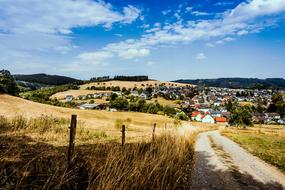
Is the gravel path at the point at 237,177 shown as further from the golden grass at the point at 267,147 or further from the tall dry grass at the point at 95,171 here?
the golden grass at the point at 267,147

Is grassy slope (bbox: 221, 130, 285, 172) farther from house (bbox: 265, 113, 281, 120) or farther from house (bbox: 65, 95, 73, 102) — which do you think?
house (bbox: 265, 113, 281, 120)

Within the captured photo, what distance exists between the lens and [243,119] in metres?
92.8

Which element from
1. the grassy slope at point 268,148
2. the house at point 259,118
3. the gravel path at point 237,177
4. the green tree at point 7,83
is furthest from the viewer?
the house at point 259,118

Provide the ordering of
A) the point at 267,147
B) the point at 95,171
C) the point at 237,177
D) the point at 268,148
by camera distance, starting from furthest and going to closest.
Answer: the point at 267,147, the point at 268,148, the point at 237,177, the point at 95,171

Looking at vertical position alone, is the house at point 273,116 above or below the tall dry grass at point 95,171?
below

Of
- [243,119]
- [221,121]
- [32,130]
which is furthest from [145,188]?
[221,121]

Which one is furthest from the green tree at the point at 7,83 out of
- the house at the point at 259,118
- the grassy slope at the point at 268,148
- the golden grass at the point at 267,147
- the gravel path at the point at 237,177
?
the house at the point at 259,118

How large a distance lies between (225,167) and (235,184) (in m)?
3.38

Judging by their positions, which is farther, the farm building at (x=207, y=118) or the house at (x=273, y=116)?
the house at (x=273, y=116)

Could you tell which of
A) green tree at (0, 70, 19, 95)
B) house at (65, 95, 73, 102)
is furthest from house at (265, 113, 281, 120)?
green tree at (0, 70, 19, 95)

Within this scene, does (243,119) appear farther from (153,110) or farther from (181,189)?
(181,189)

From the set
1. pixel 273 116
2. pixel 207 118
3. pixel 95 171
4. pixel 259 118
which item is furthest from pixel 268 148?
pixel 273 116

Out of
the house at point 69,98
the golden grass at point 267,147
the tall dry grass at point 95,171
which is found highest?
the tall dry grass at point 95,171

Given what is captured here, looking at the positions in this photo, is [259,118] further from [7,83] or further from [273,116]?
[7,83]
